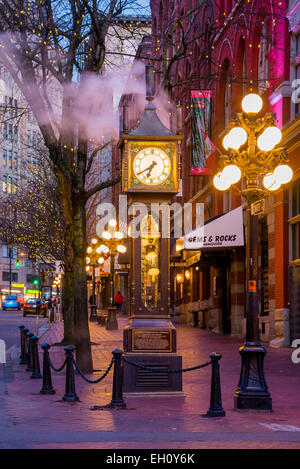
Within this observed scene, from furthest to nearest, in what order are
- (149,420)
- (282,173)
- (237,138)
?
(282,173), (237,138), (149,420)

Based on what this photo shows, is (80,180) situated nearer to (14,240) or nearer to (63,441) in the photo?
(63,441)

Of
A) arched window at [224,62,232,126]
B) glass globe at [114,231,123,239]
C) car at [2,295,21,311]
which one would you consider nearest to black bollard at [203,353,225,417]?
arched window at [224,62,232,126]

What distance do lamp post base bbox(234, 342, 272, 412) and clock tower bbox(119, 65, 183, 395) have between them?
5.60 feet

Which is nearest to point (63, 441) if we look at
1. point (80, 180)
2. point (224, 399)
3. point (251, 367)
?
point (251, 367)

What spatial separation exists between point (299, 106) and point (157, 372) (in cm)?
1258

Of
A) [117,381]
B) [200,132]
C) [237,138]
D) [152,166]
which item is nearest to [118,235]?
[200,132]

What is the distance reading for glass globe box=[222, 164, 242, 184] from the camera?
40.9 ft

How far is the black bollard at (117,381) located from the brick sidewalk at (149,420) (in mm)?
172

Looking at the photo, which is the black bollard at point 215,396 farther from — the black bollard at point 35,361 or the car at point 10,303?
the car at point 10,303

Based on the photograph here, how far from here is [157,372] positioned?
12.2 metres

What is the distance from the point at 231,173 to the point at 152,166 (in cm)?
144

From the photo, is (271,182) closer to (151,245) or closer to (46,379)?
(151,245)

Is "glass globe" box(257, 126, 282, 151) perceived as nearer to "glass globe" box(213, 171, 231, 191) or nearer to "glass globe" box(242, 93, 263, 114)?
"glass globe" box(242, 93, 263, 114)

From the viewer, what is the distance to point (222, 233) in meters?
27.0
